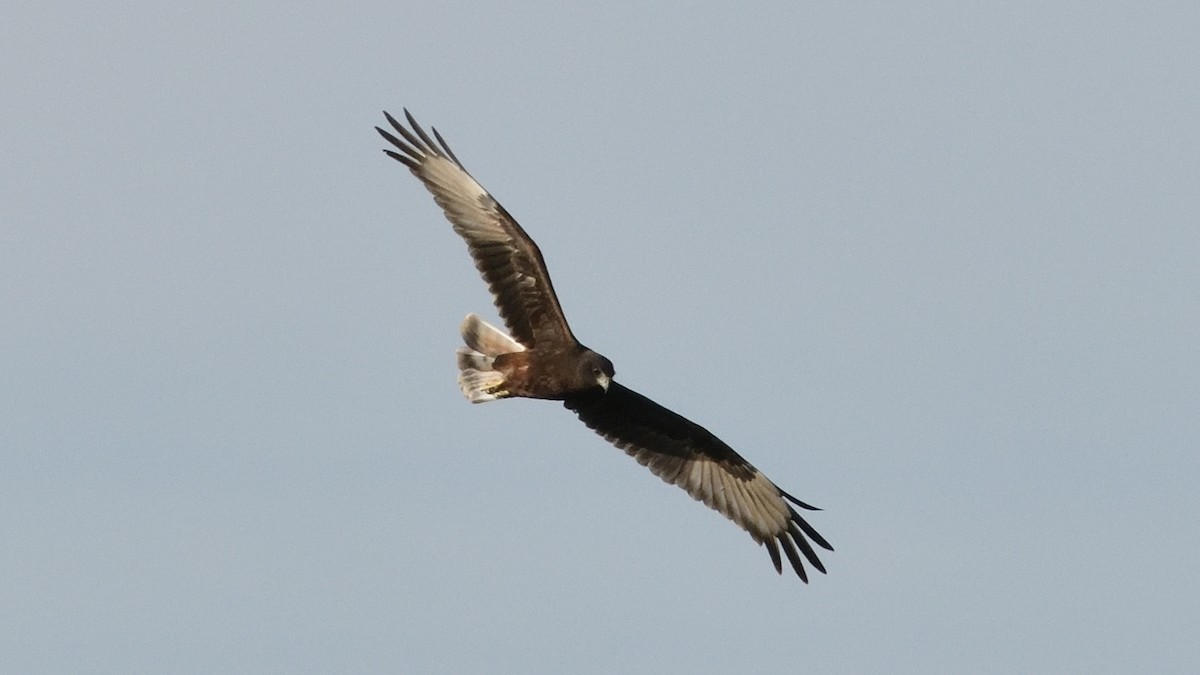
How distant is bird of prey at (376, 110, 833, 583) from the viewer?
1647cm

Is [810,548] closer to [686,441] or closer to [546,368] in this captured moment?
[686,441]

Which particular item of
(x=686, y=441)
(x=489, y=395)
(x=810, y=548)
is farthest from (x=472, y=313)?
(x=810, y=548)

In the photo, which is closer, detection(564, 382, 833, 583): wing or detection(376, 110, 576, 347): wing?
detection(376, 110, 576, 347): wing

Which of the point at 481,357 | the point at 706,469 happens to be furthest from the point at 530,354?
the point at 706,469

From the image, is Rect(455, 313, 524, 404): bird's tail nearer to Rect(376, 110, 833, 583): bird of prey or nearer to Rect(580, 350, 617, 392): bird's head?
Rect(376, 110, 833, 583): bird of prey

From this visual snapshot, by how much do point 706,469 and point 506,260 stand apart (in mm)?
2866

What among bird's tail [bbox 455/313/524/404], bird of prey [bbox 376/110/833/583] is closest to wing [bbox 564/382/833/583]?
bird of prey [bbox 376/110/833/583]

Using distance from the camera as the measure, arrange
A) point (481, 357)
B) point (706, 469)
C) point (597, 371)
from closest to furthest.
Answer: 1. point (597, 371)
2. point (481, 357)
3. point (706, 469)

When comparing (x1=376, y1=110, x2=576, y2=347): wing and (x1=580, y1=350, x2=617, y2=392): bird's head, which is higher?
(x1=376, y1=110, x2=576, y2=347): wing

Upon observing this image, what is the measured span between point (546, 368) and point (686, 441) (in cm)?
205

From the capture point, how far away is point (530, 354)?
16.6m

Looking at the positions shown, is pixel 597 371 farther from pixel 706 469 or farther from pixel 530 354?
pixel 706 469

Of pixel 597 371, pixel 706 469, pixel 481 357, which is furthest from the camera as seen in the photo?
pixel 706 469

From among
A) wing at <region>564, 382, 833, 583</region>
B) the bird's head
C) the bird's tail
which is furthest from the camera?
wing at <region>564, 382, 833, 583</region>
